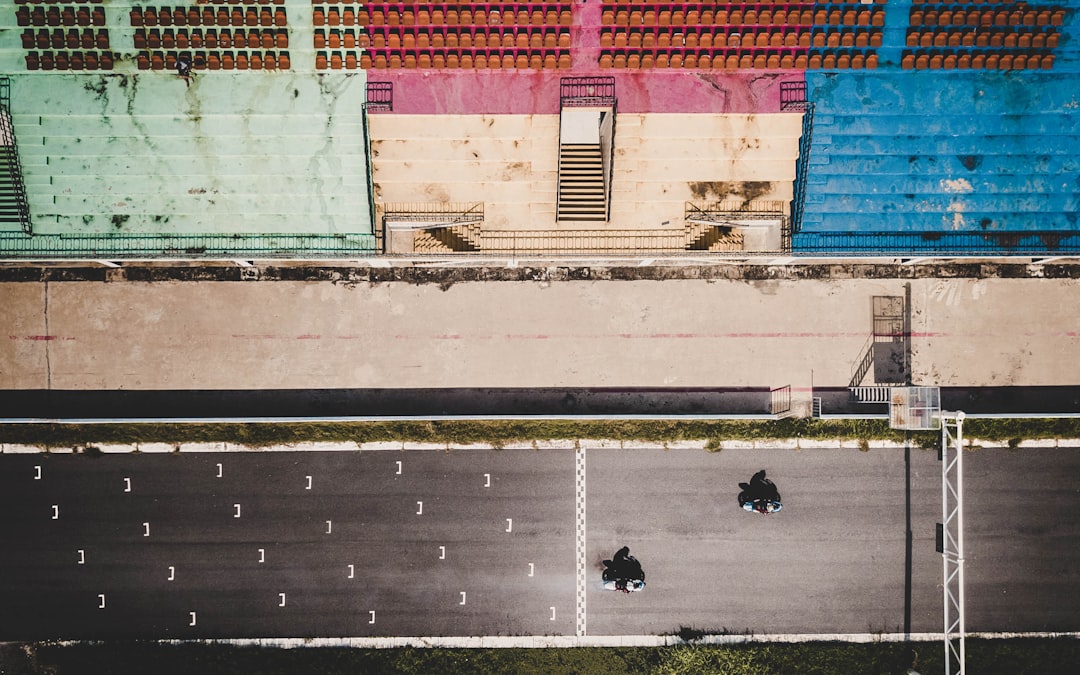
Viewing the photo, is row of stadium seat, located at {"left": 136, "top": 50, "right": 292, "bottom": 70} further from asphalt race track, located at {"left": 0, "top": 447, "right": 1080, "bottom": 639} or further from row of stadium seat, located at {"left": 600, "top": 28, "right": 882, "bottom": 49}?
asphalt race track, located at {"left": 0, "top": 447, "right": 1080, "bottom": 639}

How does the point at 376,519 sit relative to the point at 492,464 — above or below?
below

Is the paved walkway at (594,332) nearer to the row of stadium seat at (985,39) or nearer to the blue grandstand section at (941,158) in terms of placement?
the blue grandstand section at (941,158)

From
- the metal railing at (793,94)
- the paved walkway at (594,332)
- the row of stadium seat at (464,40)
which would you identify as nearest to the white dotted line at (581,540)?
the paved walkway at (594,332)

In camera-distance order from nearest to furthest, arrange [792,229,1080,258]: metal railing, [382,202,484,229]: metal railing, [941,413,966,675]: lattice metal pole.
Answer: [941,413,966,675]: lattice metal pole, [792,229,1080,258]: metal railing, [382,202,484,229]: metal railing

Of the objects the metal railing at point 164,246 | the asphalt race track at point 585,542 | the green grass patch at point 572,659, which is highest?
the metal railing at point 164,246

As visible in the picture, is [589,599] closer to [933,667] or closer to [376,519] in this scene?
[376,519]

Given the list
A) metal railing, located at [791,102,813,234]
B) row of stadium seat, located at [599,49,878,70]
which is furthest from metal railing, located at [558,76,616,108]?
metal railing, located at [791,102,813,234]

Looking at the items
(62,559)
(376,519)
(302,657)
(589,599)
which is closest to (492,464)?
(376,519)
